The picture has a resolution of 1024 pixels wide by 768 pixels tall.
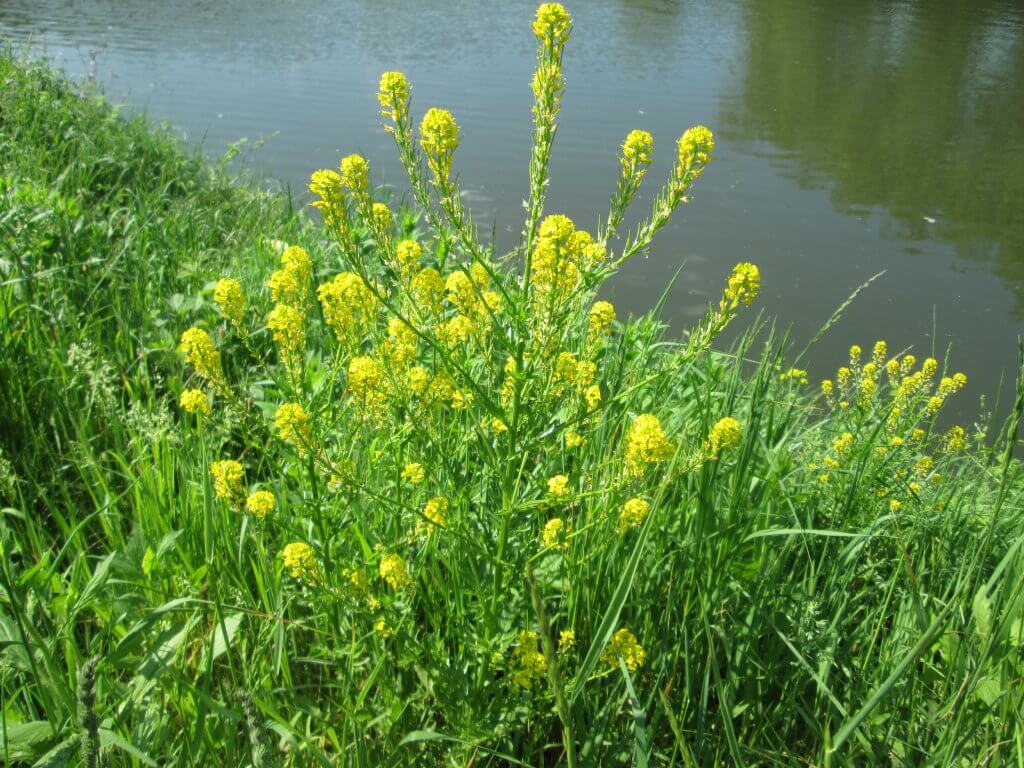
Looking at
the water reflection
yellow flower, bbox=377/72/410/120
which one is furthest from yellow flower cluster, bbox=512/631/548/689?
the water reflection

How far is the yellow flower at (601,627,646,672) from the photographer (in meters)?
1.82

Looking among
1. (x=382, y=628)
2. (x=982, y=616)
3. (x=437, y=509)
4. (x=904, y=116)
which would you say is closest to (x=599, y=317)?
(x=437, y=509)

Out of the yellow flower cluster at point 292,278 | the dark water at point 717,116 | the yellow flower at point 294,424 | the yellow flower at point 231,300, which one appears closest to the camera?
the yellow flower at point 294,424

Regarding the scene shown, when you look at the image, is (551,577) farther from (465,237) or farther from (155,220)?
(155,220)

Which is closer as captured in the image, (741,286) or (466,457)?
(741,286)

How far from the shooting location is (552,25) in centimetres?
172

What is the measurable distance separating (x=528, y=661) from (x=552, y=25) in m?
1.26

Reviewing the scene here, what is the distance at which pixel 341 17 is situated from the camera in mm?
17250

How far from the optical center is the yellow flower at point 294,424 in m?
1.71

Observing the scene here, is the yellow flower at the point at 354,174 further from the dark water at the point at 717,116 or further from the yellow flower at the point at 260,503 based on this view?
the dark water at the point at 717,116

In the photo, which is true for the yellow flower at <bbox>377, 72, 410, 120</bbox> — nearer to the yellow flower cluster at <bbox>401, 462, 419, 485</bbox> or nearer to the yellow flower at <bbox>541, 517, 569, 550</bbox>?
the yellow flower cluster at <bbox>401, 462, 419, 485</bbox>

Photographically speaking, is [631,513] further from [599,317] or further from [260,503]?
[260,503]

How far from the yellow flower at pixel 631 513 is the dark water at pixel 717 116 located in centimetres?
266

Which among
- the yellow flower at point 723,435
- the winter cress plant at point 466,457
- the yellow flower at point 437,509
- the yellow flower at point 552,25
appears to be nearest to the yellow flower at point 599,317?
the winter cress plant at point 466,457
